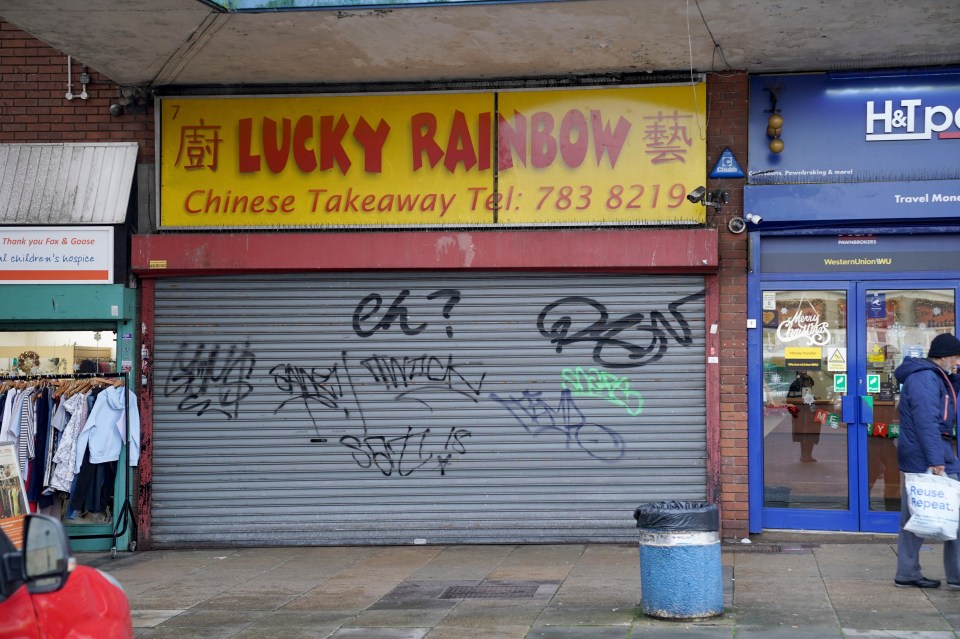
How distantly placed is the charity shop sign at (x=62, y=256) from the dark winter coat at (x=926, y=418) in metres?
7.60

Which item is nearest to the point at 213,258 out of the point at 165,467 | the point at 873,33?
the point at 165,467

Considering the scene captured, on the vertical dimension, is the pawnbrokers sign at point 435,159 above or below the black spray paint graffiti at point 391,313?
above

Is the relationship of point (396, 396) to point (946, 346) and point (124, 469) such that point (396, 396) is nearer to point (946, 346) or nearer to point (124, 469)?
point (124, 469)

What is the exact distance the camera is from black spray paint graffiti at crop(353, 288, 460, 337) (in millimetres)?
11102

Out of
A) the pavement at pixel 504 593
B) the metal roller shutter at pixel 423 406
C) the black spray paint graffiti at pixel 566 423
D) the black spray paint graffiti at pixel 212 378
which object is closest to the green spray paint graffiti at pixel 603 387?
the metal roller shutter at pixel 423 406

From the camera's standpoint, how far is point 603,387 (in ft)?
35.8

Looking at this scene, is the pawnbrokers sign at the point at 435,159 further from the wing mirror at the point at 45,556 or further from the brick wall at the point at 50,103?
the wing mirror at the point at 45,556

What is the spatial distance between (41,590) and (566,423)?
7303 mm

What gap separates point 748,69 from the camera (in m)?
10.6

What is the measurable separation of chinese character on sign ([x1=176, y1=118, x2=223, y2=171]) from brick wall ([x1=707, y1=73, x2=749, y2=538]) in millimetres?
4995

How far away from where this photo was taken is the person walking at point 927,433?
820 centimetres

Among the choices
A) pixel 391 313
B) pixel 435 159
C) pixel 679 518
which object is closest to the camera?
pixel 679 518

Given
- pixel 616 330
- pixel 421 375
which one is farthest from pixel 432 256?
pixel 616 330

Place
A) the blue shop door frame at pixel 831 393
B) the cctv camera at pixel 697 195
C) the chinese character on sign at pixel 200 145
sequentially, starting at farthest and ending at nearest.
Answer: the chinese character on sign at pixel 200 145, the blue shop door frame at pixel 831 393, the cctv camera at pixel 697 195
